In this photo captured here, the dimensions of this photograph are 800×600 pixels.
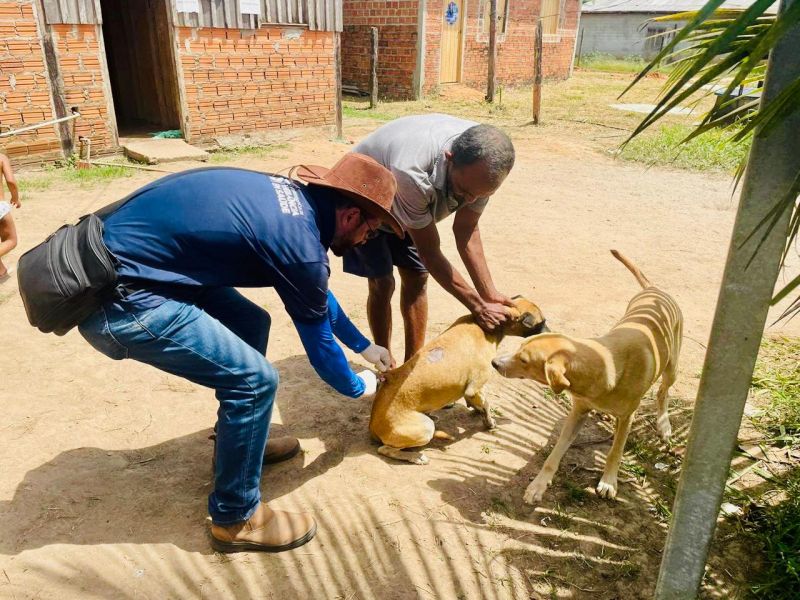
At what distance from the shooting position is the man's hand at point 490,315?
388 cm

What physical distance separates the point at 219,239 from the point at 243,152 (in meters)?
10.3

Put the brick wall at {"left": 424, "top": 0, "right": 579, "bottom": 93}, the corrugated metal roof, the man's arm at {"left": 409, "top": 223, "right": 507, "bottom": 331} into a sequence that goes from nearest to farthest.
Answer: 1. the man's arm at {"left": 409, "top": 223, "right": 507, "bottom": 331}
2. the brick wall at {"left": 424, "top": 0, "right": 579, "bottom": 93}
3. the corrugated metal roof

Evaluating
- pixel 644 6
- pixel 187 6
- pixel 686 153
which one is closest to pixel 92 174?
pixel 187 6

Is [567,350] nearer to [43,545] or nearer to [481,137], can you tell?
[481,137]

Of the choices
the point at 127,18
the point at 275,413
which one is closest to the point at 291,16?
the point at 127,18

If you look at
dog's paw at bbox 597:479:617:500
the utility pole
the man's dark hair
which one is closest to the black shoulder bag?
the man's dark hair

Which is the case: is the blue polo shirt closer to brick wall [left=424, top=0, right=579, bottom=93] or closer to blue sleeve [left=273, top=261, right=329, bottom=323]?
blue sleeve [left=273, top=261, right=329, bottom=323]

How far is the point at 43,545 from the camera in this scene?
303cm

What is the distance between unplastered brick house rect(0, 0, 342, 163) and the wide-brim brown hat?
30.3ft

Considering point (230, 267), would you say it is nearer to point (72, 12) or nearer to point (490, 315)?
point (490, 315)

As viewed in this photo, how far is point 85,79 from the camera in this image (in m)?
10.5

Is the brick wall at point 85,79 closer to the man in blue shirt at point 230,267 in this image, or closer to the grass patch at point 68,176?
the grass patch at point 68,176

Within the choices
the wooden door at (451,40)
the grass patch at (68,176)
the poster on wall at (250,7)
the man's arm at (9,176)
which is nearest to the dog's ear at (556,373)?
the man's arm at (9,176)

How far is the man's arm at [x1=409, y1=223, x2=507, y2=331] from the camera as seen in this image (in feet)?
12.4
